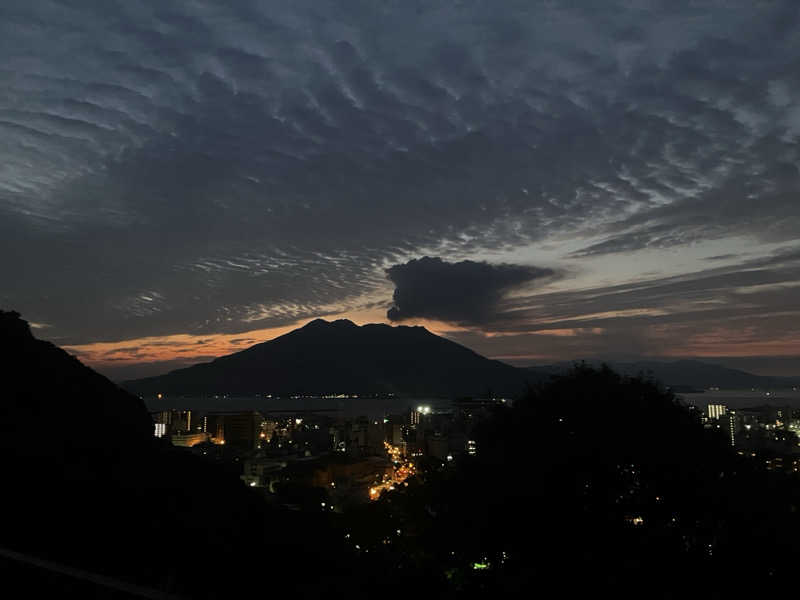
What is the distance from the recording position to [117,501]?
14.3 m

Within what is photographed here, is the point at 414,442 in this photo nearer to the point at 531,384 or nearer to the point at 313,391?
the point at 531,384

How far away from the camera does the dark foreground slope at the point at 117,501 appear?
11.7 metres

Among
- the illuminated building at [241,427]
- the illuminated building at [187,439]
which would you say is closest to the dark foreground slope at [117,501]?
the illuminated building at [187,439]

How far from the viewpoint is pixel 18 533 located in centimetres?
1016

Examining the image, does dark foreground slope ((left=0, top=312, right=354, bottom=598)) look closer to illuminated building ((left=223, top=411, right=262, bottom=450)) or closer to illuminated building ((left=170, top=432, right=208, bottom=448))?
illuminated building ((left=170, top=432, right=208, bottom=448))

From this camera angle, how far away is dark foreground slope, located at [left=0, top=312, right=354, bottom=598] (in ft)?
38.3

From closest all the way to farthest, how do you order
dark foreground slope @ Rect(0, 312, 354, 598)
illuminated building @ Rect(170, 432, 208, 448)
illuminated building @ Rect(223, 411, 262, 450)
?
dark foreground slope @ Rect(0, 312, 354, 598) → illuminated building @ Rect(170, 432, 208, 448) → illuminated building @ Rect(223, 411, 262, 450)

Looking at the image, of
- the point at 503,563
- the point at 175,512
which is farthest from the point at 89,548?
the point at 503,563

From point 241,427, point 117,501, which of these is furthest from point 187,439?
point 117,501

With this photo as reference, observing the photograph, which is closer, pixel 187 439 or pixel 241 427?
pixel 187 439

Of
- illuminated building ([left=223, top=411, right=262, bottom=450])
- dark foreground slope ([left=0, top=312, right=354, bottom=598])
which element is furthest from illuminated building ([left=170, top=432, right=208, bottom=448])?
dark foreground slope ([left=0, top=312, right=354, bottom=598])

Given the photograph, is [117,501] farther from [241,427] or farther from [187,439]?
[241,427]

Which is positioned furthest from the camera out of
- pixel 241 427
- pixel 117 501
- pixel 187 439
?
pixel 241 427

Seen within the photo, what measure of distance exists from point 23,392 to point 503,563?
18.5 m
